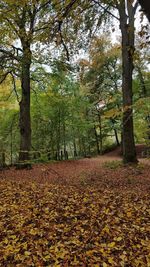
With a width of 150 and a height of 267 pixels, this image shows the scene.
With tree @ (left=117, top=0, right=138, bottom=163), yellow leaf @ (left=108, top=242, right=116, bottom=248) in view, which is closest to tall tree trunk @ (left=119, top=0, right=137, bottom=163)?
tree @ (left=117, top=0, right=138, bottom=163)

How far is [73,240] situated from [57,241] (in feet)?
0.77

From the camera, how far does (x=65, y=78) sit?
13852 mm

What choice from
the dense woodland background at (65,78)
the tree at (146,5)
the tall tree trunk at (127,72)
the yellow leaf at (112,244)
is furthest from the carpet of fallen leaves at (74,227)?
the tall tree trunk at (127,72)

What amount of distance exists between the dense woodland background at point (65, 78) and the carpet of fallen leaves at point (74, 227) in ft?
3.68

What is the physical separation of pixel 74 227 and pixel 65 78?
434 inches

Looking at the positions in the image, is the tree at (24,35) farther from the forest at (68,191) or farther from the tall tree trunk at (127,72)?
the tall tree trunk at (127,72)

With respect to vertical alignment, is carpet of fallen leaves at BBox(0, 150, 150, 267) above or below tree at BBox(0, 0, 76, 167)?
below

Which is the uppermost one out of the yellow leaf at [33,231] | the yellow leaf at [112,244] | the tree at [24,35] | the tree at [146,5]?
the tree at [24,35]

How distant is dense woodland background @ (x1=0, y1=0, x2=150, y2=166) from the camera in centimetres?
622

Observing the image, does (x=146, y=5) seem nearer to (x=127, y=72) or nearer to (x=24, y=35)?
(x=24, y=35)

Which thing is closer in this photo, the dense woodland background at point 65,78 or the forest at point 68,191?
the forest at point 68,191

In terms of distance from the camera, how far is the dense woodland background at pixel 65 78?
622 cm

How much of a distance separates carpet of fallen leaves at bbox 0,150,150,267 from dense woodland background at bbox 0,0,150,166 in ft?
3.68

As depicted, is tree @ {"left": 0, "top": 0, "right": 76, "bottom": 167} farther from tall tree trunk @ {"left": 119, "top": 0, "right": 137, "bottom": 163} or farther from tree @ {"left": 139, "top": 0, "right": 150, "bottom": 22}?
tall tree trunk @ {"left": 119, "top": 0, "right": 137, "bottom": 163}
